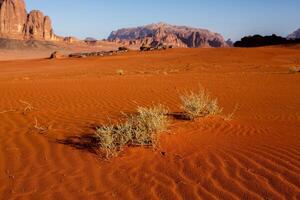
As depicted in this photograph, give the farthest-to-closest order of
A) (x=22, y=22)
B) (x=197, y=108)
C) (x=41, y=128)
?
(x=22, y=22) → (x=197, y=108) → (x=41, y=128)

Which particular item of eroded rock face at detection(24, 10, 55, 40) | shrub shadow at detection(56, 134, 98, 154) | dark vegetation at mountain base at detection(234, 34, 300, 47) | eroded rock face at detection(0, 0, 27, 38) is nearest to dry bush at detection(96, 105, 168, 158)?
shrub shadow at detection(56, 134, 98, 154)

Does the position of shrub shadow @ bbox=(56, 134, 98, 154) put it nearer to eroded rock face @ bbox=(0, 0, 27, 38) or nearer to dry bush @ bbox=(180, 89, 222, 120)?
dry bush @ bbox=(180, 89, 222, 120)

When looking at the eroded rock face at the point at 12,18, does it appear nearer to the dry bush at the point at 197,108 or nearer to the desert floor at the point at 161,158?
the desert floor at the point at 161,158

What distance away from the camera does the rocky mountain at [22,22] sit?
93.3 metres

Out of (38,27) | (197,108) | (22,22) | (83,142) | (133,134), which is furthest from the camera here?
(22,22)

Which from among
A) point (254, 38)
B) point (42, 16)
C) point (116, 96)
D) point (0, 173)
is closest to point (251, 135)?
point (0, 173)

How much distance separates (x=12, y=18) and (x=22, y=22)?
2825 millimetres

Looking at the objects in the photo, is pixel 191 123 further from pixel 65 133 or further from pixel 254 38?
pixel 254 38

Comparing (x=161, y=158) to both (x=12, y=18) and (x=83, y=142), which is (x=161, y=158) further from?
(x=12, y=18)

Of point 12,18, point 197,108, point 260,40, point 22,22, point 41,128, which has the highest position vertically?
point 12,18

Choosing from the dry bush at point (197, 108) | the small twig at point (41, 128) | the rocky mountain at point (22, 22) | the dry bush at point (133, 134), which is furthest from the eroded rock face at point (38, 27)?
the dry bush at point (133, 134)

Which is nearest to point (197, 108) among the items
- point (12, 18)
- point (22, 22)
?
Answer: point (12, 18)

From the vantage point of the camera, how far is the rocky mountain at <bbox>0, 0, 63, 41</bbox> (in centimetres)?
9331

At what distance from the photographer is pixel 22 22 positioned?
318ft
